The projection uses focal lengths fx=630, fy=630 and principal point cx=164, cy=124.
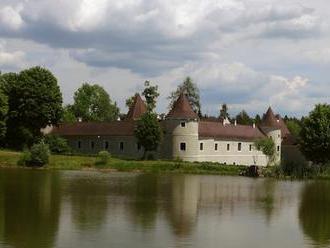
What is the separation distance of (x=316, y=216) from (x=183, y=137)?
157 feet

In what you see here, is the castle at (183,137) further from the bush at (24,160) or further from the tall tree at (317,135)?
the bush at (24,160)

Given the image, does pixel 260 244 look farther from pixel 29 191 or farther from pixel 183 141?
pixel 183 141

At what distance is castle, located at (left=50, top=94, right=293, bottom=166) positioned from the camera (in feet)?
253

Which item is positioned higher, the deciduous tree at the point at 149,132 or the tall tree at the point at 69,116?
the tall tree at the point at 69,116

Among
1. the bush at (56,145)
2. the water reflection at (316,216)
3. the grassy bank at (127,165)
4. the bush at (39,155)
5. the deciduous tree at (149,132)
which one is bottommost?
the water reflection at (316,216)

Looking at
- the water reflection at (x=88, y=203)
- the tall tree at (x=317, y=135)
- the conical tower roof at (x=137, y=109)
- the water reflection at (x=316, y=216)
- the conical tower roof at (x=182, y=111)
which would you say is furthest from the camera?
the conical tower roof at (x=137, y=109)

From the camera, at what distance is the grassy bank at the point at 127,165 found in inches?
2515

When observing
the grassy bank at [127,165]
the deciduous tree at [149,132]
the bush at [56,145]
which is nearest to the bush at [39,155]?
the grassy bank at [127,165]

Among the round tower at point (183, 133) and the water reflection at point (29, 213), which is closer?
the water reflection at point (29, 213)

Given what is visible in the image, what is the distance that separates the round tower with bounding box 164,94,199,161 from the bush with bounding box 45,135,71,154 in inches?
505

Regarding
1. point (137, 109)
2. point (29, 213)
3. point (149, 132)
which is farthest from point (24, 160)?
point (29, 213)

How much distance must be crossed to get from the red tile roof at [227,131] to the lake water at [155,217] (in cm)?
3924

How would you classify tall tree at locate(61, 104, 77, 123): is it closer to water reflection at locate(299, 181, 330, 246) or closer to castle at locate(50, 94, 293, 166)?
castle at locate(50, 94, 293, 166)

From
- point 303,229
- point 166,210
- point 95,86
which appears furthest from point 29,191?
point 95,86
